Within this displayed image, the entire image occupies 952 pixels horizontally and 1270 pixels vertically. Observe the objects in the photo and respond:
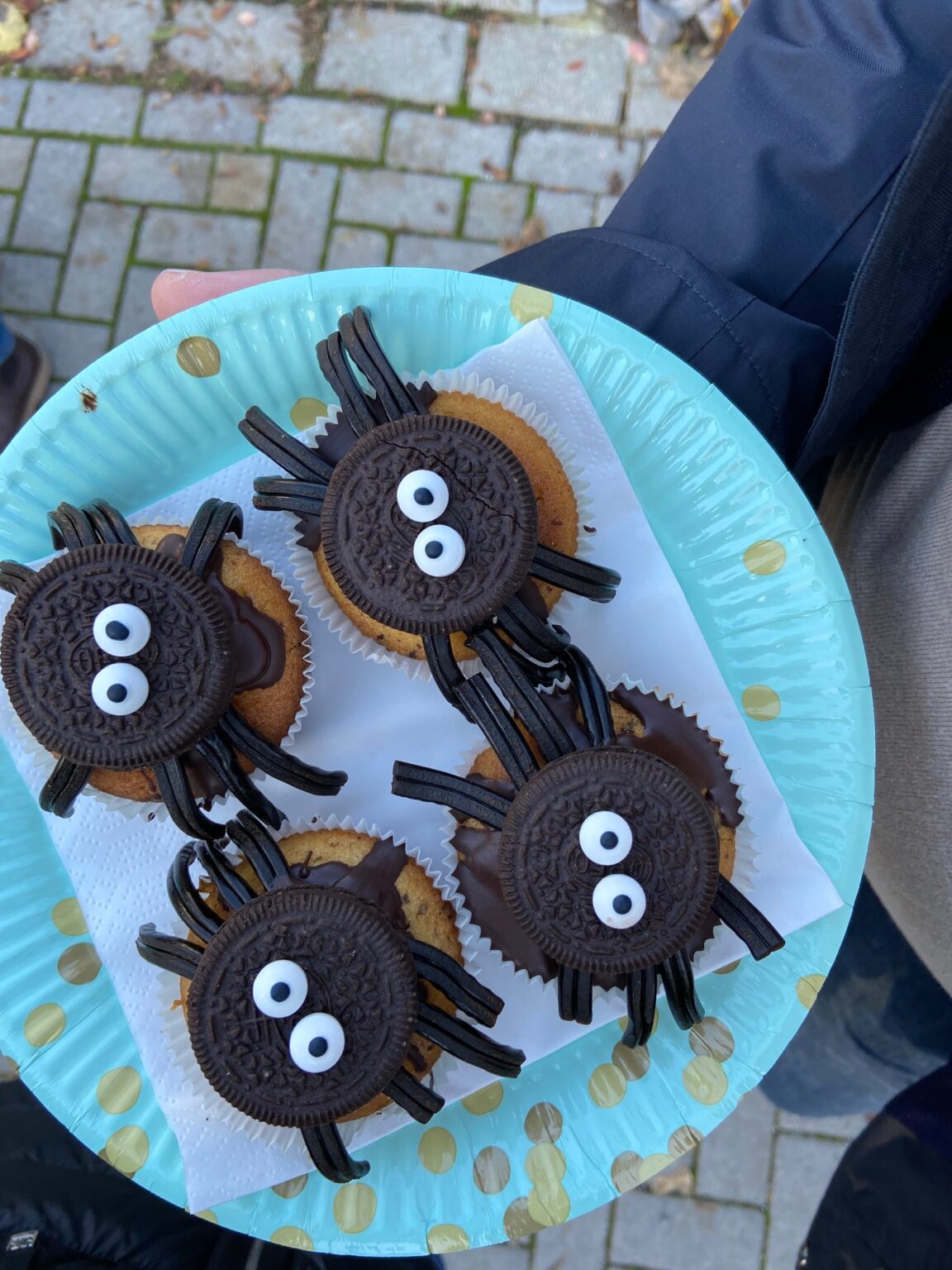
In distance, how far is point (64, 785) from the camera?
1.75 m

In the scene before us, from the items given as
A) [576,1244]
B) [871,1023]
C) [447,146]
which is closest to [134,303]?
[447,146]

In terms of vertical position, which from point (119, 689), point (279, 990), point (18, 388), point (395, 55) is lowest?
point (279, 990)

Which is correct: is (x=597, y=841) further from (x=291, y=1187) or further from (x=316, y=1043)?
(x=291, y=1187)

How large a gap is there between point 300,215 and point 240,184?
232mm

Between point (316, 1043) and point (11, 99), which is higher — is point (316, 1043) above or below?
below

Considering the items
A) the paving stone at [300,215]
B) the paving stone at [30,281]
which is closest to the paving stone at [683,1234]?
the paving stone at [300,215]

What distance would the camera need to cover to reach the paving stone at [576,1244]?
2.93 metres

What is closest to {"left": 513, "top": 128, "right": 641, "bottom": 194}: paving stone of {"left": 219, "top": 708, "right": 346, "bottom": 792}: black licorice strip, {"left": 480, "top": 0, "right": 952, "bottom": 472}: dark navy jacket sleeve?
{"left": 480, "top": 0, "right": 952, "bottom": 472}: dark navy jacket sleeve

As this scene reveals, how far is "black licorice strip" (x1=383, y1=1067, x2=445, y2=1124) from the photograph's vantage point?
1682mm

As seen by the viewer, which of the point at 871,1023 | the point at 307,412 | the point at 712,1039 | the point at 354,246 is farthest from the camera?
the point at 354,246

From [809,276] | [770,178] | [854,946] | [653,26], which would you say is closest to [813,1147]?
[854,946]

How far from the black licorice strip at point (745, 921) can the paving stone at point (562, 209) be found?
2.37 metres

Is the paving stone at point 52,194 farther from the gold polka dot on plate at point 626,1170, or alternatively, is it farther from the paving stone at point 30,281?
the gold polka dot on plate at point 626,1170

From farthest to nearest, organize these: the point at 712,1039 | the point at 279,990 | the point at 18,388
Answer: the point at 18,388 → the point at 712,1039 → the point at 279,990
